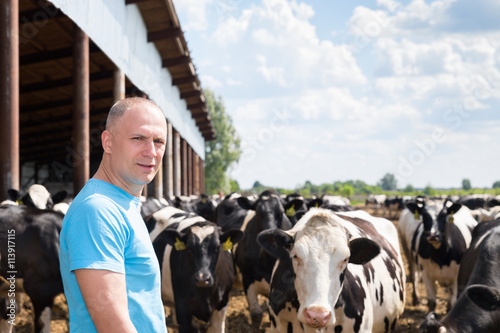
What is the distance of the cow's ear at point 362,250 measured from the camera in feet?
12.7

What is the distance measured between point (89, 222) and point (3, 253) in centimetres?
479

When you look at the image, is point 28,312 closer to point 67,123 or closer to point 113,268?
point 113,268

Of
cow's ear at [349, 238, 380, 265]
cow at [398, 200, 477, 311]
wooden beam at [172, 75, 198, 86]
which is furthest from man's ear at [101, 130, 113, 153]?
wooden beam at [172, 75, 198, 86]

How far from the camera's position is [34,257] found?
225 inches

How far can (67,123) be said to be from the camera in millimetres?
29328

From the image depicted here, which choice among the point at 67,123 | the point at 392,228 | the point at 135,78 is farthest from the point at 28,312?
the point at 67,123

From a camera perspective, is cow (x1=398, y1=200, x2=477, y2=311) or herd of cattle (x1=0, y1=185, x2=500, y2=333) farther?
cow (x1=398, y1=200, x2=477, y2=311)

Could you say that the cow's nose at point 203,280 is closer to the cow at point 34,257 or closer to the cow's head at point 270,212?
the cow at point 34,257

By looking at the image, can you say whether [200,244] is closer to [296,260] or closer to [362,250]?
[296,260]

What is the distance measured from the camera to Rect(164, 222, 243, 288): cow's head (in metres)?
5.48

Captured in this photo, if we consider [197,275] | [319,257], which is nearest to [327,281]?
[319,257]

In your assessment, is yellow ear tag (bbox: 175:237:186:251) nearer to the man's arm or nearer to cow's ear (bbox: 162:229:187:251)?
cow's ear (bbox: 162:229:187:251)

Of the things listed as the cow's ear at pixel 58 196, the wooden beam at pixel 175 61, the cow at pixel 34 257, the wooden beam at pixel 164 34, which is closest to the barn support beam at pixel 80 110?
the cow's ear at pixel 58 196

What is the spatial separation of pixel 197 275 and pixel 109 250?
12.5ft
